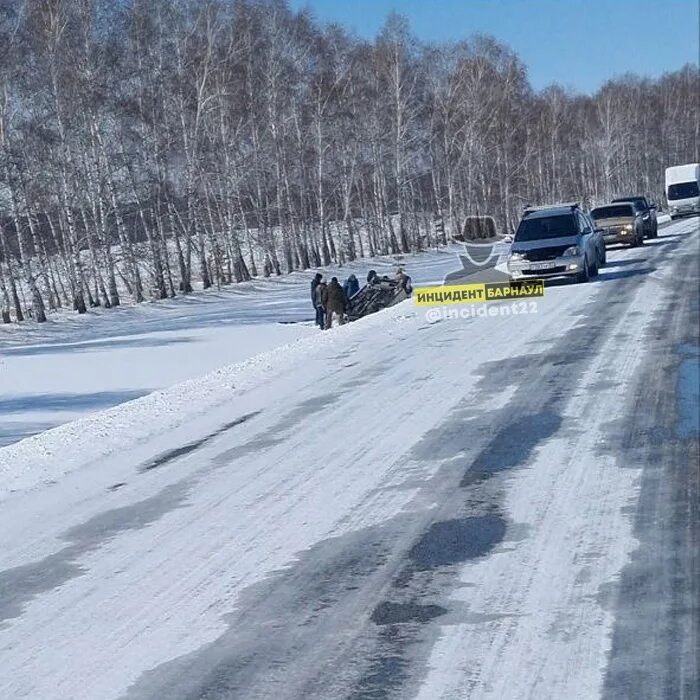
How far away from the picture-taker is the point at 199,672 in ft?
16.0

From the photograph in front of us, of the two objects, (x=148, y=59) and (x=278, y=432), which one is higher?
(x=148, y=59)

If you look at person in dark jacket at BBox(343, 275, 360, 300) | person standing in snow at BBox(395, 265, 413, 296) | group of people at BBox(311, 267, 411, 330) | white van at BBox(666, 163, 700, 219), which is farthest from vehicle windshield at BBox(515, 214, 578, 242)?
white van at BBox(666, 163, 700, 219)

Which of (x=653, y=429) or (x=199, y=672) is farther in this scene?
(x=653, y=429)

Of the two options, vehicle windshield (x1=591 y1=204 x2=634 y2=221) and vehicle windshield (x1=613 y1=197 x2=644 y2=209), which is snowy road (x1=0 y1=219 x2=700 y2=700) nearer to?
vehicle windshield (x1=591 y1=204 x2=634 y2=221)

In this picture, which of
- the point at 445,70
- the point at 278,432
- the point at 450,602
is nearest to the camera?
the point at 450,602

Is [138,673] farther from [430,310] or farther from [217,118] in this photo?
[217,118]

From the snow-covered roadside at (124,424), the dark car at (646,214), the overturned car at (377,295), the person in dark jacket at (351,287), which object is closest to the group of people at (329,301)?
the overturned car at (377,295)

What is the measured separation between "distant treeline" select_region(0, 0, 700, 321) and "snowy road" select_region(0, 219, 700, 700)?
26.1 meters

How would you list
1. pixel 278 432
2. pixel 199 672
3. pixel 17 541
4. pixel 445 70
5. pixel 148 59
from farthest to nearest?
pixel 445 70
pixel 148 59
pixel 278 432
pixel 17 541
pixel 199 672

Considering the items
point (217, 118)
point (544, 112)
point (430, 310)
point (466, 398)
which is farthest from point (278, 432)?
point (544, 112)

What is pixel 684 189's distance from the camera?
59.5 meters

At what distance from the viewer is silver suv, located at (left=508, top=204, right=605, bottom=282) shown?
23.9 m

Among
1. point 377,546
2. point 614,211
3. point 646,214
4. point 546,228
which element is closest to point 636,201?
point 646,214

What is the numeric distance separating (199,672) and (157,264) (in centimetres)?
4014
